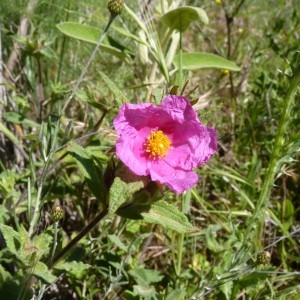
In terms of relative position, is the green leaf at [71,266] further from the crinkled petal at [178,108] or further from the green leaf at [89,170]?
the crinkled petal at [178,108]

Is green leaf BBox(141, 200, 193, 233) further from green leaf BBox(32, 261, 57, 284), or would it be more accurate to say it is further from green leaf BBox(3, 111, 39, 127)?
green leaf BBox(3, 111, 39, 127)

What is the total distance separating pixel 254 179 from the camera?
2229 mm

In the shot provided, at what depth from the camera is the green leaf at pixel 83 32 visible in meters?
1.89

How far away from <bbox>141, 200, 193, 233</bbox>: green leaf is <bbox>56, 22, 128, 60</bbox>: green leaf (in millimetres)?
809

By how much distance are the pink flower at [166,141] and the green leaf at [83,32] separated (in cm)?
69

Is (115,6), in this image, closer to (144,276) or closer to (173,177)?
(173,177)

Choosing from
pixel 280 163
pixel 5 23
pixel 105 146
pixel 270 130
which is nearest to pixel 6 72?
pixel 5 23

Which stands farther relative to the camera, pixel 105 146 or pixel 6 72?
pixel 6 72

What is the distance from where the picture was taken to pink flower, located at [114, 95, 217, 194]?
1.25m

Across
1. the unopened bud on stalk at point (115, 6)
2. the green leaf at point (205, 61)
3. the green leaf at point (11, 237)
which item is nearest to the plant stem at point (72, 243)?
the green leaf at point (11, 237)

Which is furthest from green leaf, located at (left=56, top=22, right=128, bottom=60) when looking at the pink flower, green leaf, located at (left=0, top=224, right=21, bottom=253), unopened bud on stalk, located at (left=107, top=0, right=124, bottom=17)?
green leaf, located at (left=0, top=224, right=21, bottom=253)

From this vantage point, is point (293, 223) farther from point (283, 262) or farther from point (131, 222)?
point (131, 222)

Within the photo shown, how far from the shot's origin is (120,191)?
1.21 m

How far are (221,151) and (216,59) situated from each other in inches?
25.7
